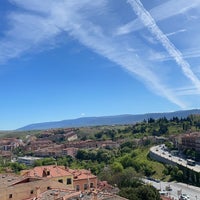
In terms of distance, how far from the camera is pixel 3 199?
31.3m

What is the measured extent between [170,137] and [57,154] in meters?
42.8

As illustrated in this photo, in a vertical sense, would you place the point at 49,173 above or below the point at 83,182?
above

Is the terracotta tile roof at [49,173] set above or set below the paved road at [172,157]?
above

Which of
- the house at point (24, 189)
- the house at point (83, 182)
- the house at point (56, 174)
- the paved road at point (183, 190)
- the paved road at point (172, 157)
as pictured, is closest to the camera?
the house at point (24, 189)

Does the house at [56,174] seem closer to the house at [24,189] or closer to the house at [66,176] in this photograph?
the house at [66,176]

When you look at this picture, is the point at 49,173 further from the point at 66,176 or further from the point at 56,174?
the point at 66,176

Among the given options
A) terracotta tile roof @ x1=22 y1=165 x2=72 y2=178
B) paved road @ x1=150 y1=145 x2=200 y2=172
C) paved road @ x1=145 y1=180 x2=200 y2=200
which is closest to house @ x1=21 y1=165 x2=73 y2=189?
terracotta tile roof @ x1=22 y1=165 x2=72 y2=178

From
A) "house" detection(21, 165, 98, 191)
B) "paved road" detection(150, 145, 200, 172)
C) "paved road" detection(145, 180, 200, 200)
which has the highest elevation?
"house" detection(21, 165, 98, 191)

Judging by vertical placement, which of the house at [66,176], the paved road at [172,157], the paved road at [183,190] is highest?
the house at [66,176]

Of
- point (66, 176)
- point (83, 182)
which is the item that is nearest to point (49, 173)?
point (66, 176)

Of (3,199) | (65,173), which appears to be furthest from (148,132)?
(3,199)

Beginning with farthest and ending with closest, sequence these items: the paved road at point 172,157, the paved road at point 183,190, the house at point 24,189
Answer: the paved road at point 172,157
the paved road at point 183,190
the house at point 24,189

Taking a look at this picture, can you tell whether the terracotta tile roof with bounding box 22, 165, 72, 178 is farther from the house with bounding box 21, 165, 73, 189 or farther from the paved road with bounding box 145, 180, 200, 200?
the paved road with bounding box 145, 180, 200, 200

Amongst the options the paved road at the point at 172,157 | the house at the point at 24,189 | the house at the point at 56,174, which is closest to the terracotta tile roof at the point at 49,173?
the house at the point at 56,174
